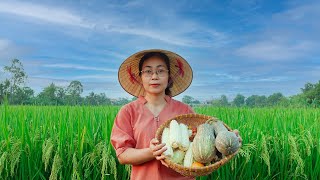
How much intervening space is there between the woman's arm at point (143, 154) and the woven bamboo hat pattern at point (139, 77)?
61 cm

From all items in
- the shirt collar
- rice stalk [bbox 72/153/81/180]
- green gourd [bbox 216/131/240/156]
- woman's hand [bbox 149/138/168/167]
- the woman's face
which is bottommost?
rice stalk [bbox 72/153/81/180]

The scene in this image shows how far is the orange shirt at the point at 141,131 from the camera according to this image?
2.62m

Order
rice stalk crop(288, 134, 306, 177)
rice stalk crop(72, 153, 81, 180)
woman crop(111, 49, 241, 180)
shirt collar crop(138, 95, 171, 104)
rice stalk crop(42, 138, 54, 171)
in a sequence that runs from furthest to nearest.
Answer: rice stalk crop(288, 134, 306, 177), rice stalk crop(72, 153, 81, 180), rice stalk crop(42, 138, 54, 171), shirt collar crop(138, 95, 171, 104), woman crop(111, 49, 241, 180)

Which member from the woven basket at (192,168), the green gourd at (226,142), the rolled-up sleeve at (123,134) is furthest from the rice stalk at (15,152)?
the green gourd at (226,142)

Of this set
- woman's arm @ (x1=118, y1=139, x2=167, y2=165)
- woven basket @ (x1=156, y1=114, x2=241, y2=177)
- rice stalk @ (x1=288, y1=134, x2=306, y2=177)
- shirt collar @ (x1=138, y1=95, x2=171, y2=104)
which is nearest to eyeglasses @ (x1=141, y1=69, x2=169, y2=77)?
shirt collar @ (x1=138, y1=95, x2=171, y2=104)

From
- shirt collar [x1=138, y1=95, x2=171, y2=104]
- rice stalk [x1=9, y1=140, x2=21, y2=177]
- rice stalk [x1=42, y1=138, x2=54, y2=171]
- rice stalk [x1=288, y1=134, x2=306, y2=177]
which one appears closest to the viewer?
shirt collar [x1=138, y1=95, x2=171, y2=104]

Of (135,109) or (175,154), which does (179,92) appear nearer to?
(135,109)

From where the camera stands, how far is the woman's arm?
7.77ft

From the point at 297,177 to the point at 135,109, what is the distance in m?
1.96

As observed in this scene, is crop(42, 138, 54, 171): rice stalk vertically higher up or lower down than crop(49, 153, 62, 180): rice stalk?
higher up

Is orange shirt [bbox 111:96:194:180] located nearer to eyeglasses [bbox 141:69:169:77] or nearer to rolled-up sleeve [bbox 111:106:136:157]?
rolled-up sleeve [bbox 111:106:136:157]

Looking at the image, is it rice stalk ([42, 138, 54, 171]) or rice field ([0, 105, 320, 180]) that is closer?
rice stalk ([42, 138, 54, 171])

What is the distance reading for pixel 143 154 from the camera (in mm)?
2508

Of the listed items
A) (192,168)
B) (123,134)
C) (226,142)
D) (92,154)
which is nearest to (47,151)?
(92,154)
